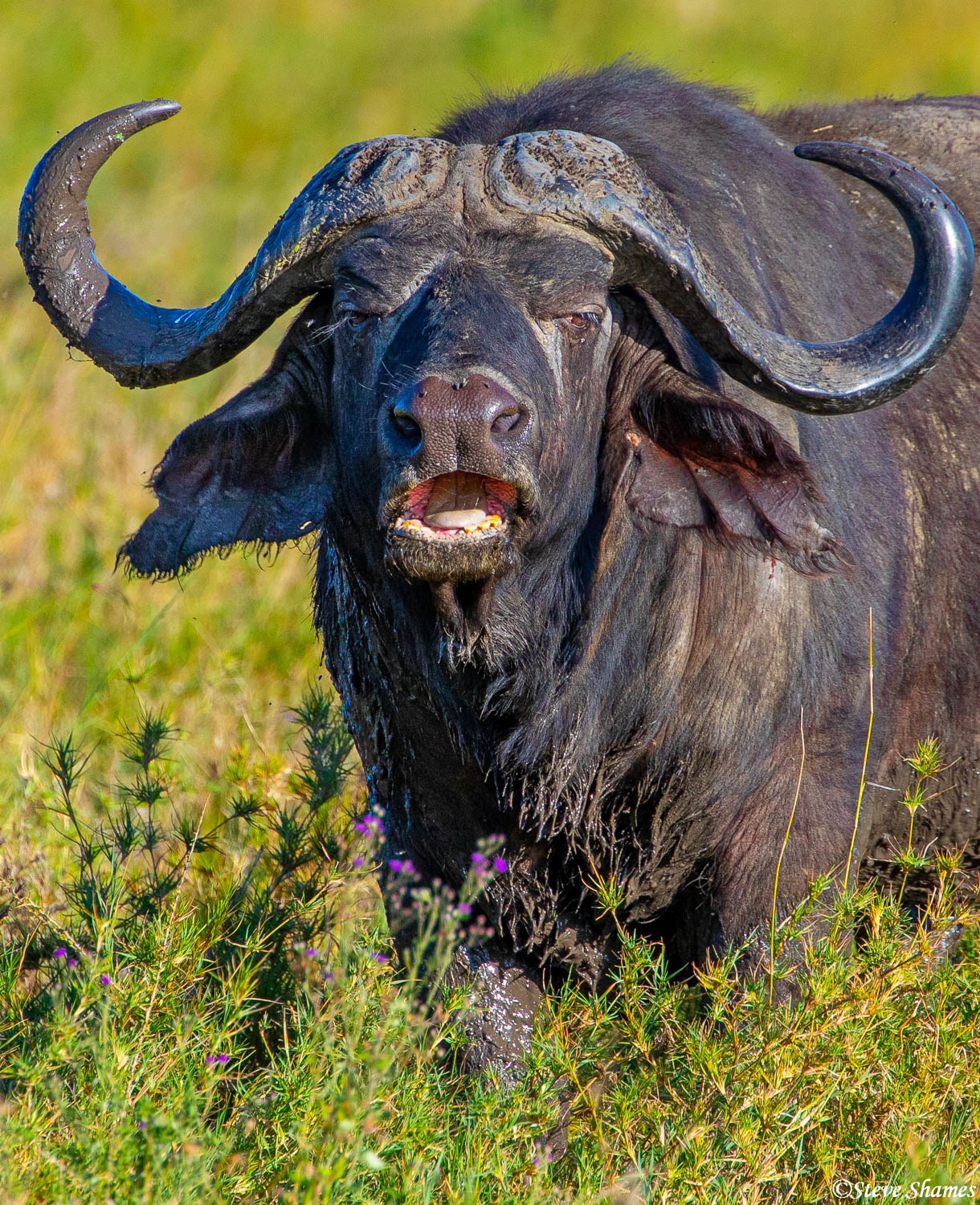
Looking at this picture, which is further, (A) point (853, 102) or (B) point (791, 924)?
(A) point (853, 102)

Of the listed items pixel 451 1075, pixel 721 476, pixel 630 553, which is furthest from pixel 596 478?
pixel 451 1075

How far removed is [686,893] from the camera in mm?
4117

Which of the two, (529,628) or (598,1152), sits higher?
(529,628)

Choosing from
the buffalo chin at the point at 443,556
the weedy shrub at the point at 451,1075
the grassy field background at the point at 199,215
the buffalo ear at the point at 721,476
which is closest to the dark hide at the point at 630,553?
the buffalo ear at the point at 721,476

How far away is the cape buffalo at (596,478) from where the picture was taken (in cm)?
359

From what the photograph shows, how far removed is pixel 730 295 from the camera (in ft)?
12.3

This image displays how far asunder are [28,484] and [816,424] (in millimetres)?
5048

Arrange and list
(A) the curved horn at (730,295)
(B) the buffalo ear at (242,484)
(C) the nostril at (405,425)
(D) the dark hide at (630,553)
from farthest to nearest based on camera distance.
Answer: (B) the buffalo ear at (242,484), (D) the dark hide at (630,553), (A) the curved horn at (730,295), (C) the nostril at (405,425)

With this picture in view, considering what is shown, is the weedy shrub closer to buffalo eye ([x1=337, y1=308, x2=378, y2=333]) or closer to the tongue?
the tongue

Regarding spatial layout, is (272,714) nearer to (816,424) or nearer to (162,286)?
(816,424)

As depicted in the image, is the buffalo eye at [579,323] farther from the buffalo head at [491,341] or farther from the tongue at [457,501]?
the tongue at [457,501]

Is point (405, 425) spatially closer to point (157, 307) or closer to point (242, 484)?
point (242, 484)

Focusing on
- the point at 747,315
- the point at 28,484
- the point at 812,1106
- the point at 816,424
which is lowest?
the point at 812,1106

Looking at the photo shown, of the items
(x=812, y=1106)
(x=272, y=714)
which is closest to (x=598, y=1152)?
(x=812, y=1106)
